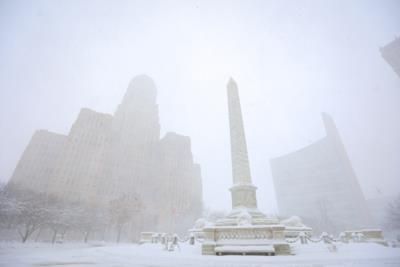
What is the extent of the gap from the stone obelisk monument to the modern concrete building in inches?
3265

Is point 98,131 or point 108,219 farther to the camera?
point 98,131

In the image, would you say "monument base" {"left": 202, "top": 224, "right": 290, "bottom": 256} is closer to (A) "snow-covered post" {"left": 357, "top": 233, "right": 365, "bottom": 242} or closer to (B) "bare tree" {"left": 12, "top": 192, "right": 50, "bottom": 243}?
(A) "snow-covered post" {"left": 357, "top": 233, "right": 365, "bottom": 242}

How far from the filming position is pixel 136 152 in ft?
283

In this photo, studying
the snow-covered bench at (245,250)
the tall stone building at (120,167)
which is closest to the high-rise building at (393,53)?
the tall stone building at (120,167)

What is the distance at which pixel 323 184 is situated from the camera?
332 feet

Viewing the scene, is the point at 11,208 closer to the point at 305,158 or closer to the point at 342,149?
the point at 305,158

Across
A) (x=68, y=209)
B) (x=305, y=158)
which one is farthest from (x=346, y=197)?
(x=68, y=209)

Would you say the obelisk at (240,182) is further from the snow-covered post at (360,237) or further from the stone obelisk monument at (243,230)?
the snow-covered post at (360,237)

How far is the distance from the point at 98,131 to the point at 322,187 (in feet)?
356

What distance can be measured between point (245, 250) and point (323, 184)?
110604mm

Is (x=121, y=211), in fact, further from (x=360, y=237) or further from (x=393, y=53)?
(x=393, y=53)

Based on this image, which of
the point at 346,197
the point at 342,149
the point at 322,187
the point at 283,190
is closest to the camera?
the point at 346,197

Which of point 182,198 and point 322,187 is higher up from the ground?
point 322,187

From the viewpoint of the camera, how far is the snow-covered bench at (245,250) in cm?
1052
